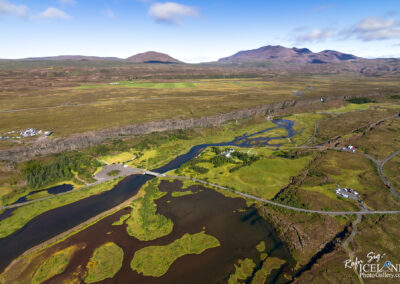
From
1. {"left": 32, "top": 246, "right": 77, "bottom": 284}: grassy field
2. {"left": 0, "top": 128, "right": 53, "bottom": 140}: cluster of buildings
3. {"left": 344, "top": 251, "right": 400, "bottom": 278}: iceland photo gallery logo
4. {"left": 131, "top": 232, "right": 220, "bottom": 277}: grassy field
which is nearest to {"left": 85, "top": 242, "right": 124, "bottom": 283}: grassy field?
{"left": 131, "top": 232, "right": 220, "bottom": 277}: grassy field

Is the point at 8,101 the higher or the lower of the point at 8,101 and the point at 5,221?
the higher

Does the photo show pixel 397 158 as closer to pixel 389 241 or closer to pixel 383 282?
pixel 389 241

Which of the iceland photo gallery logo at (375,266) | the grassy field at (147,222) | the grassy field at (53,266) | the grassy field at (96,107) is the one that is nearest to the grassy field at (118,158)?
the grassy field at (96,107)

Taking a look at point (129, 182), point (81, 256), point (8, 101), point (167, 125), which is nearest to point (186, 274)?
point (81, 256)

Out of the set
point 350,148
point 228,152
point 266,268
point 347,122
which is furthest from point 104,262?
point 347,122

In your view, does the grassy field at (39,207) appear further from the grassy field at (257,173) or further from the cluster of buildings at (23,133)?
the cluster of buildings at (23,133)

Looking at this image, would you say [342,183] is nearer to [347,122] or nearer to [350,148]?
[350,148]

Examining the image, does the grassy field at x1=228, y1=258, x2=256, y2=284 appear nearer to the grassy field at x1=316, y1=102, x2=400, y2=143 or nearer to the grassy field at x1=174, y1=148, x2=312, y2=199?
the grassy field at x1=174, y1=148, x2=312, y2=199
